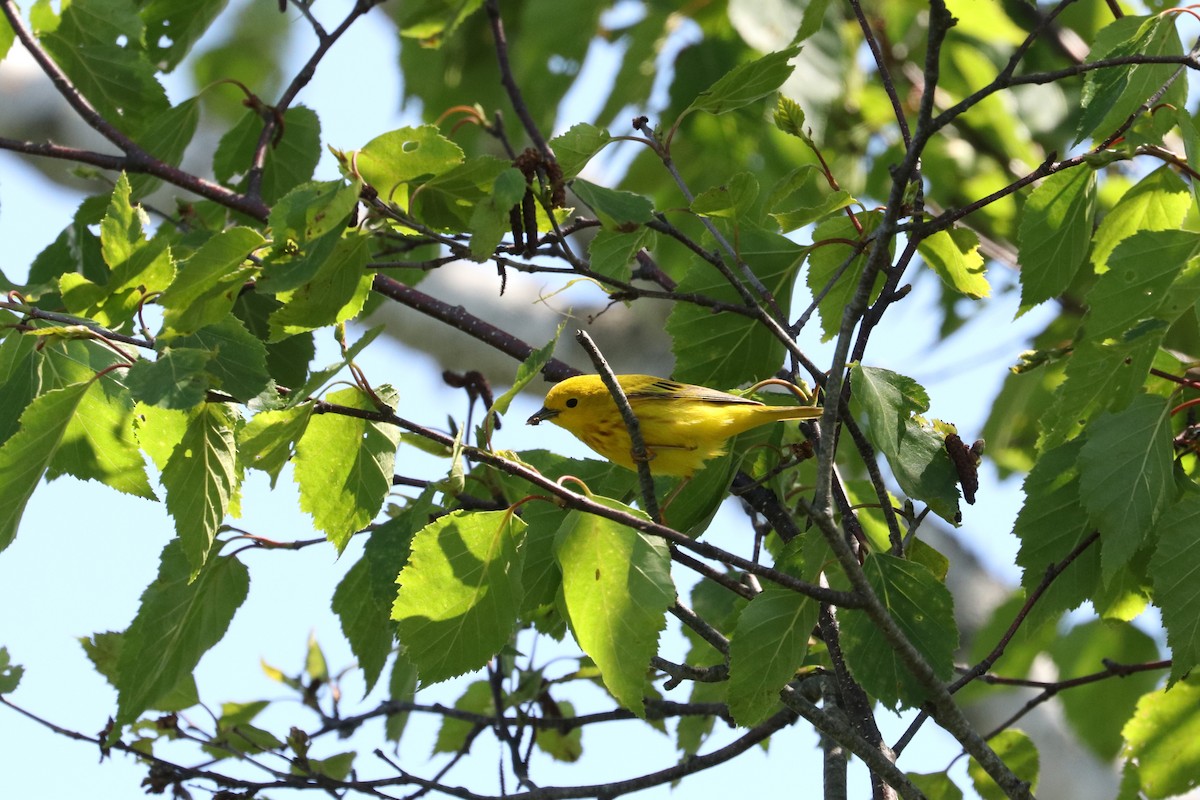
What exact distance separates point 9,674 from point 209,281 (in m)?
1.69

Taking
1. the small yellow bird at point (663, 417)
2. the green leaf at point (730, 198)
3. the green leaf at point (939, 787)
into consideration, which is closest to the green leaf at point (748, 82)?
the green leaf at point (730, 198)

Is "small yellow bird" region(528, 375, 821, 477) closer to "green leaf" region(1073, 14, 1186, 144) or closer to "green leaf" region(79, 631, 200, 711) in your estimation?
"green leaf" region(1073, 14, 1186, 144)

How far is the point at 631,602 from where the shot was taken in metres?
1.92

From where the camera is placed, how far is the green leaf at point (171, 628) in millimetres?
2568

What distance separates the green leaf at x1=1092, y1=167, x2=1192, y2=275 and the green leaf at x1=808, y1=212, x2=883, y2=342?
0.55 m

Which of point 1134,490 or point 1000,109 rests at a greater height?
point 1000,109

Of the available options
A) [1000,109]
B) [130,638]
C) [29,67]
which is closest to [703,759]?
[130,638]

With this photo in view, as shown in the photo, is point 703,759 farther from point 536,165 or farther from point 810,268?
point 536,165

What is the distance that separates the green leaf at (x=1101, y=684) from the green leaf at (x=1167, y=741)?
2196mm

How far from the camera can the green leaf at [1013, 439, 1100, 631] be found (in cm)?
236

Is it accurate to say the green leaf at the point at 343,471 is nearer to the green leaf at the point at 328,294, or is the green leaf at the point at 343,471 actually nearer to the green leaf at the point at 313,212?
the green leaf at the point at 328,294

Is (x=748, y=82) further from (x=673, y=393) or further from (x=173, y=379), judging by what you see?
(x=673, y=393)

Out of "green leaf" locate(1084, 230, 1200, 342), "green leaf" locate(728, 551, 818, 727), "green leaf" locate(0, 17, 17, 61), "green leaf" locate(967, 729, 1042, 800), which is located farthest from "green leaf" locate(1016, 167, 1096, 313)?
"green leaf" locate(0, 17, 17, 61)

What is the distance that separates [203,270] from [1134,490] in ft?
5.46
